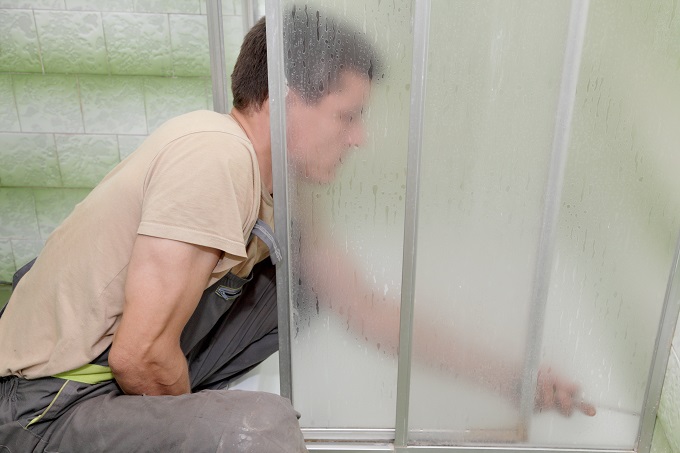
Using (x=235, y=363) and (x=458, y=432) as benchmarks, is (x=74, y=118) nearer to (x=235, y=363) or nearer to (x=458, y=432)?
(x=235, y=363)

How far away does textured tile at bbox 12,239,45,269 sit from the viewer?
76.8 inches

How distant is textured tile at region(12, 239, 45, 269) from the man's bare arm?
1174 mm

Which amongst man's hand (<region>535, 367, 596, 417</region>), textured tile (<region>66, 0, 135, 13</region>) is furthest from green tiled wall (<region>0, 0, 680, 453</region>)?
man's hand (<region>535, 367, 596, 417</region>)

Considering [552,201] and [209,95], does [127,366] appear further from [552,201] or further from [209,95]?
[209,95]

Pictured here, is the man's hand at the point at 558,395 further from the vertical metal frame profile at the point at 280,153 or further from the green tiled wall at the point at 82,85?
the green tiled wall at the point at 82,85

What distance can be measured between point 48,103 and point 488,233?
1.46 meters

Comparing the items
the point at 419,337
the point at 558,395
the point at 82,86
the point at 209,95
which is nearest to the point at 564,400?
the point at 558,395

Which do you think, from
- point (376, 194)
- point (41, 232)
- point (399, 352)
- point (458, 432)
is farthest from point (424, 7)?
point (41, 232)

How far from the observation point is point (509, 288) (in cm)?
108

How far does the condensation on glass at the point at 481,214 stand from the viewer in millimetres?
918

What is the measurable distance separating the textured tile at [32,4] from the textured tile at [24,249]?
744 millimetres

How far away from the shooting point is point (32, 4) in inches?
66.7

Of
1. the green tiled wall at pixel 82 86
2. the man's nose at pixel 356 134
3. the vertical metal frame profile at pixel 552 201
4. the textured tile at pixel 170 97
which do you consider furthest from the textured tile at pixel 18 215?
the vertical metal frame profile at pixel 552 201

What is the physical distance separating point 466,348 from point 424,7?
64 cm
